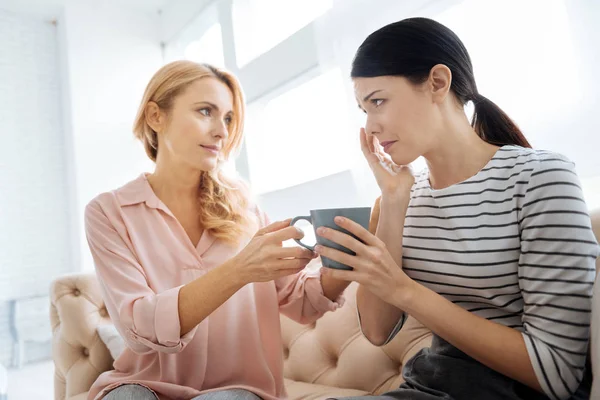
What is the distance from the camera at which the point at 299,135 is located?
9.97ft

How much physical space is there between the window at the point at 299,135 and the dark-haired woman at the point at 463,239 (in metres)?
1.44

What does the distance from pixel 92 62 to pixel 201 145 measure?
3.74 m

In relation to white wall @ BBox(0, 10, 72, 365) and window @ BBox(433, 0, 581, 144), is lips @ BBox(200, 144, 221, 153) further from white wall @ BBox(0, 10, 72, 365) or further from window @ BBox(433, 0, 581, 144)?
white wall @ BBox(0, 10, 72, 365)

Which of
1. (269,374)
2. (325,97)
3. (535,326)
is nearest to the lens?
(535,326)

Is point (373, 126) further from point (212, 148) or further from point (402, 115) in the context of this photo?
point (212, 148)

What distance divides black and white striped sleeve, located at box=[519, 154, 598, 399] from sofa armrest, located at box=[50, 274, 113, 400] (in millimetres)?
1687

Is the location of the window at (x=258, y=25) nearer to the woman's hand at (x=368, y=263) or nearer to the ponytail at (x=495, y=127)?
the ponytail at (x=495, y=127)

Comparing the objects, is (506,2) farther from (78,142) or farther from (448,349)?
(78,142)

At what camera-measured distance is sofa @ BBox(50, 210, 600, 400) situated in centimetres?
142

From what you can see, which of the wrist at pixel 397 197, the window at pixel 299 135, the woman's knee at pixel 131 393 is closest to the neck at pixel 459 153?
the wrist at pixel 397 197

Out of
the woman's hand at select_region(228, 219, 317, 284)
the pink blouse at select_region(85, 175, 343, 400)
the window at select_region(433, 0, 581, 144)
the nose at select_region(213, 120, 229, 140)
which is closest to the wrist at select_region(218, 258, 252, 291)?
the woman's hand at select_region(228, 219, 317, 284)

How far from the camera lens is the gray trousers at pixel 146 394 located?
1.01 meters

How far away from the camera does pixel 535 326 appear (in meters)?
0.77

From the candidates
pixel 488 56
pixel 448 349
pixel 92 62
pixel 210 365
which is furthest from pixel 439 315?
pixel 92 62
